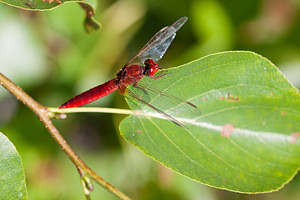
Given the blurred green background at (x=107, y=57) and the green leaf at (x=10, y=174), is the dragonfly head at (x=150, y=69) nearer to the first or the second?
the green leaf at (x=10, y=174)

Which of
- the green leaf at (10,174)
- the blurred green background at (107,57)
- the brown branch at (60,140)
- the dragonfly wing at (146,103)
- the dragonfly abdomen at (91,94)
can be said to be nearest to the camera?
the green leaf at (10,174)

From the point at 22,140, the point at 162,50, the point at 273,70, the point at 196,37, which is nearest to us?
the point at 273,70

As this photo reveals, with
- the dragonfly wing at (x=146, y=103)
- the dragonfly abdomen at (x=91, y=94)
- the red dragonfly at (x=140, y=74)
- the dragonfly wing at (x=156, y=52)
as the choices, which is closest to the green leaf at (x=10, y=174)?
the red dragonfly at (x=140, y=74)

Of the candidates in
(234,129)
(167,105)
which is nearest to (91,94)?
(167,105)

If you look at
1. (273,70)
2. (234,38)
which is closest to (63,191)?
(234,38)

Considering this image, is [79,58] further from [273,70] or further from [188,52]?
[273,70]

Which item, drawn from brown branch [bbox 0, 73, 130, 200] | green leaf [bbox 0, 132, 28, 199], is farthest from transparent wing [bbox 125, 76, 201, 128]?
green leaf [bbox 0, 132, 28, 199]

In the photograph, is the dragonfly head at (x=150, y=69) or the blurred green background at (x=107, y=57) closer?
the dragonfly head at (x=150, y=69)

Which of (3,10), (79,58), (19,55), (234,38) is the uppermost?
(3,10)
